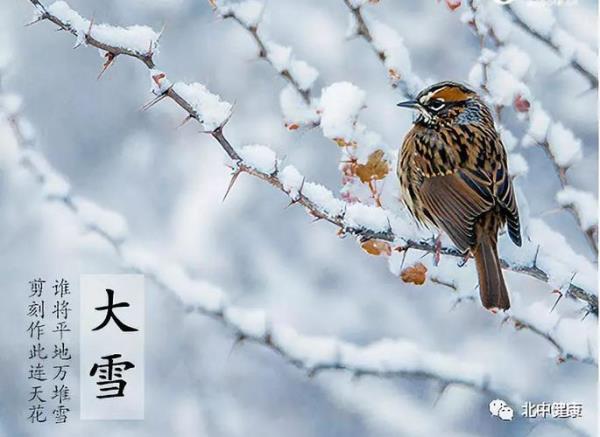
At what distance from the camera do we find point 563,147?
97.6 inches

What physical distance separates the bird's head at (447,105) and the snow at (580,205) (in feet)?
1.25

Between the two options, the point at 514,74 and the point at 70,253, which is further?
the point at 70,253

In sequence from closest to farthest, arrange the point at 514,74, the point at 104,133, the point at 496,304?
the point at 496,304
the point at 514,74
the point at 104,133

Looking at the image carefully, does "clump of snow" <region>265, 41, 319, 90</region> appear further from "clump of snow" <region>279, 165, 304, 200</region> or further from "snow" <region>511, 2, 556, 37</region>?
"snow" <region>511, 2, 556, 37</region>

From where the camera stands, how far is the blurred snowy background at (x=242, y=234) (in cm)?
268

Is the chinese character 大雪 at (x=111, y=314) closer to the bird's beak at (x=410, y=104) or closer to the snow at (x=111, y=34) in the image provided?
the snow at (x=111, y=34)

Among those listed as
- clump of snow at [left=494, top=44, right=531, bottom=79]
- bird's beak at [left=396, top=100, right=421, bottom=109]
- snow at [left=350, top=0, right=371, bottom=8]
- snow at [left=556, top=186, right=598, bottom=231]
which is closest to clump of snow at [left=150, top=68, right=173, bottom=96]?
snow at [left=350, top=0, right=371, bottom=8]

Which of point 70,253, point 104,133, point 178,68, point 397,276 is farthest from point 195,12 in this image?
point 397,276

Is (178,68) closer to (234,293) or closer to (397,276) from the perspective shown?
(234,293)

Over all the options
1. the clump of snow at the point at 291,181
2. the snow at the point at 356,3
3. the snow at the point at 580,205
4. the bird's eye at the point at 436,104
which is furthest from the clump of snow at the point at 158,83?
the snow at the point at 580,205

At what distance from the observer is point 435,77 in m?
2.69

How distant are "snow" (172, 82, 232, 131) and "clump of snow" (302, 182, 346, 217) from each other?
11.4 inches

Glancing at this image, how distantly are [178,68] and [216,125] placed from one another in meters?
0.58

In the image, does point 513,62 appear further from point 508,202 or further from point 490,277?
point 490,277
